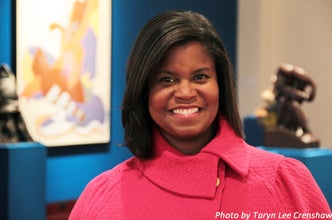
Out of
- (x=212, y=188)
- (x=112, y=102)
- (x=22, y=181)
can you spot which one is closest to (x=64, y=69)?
(x=112, y=102)

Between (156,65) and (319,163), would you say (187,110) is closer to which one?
(156,65)

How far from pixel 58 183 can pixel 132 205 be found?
3221mm

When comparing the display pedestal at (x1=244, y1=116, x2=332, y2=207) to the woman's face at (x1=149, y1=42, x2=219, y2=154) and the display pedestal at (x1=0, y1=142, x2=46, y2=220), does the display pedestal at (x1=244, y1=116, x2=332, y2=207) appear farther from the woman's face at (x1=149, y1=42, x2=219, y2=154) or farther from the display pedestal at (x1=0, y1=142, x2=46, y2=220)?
the woman's face at (x1=149, y1=42, x2=219, y2=154)

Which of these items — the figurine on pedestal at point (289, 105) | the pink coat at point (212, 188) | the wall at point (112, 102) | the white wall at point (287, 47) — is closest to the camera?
the pink coat at point (212, 188)

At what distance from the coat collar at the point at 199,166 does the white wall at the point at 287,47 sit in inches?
188

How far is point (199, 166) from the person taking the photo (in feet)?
3.96

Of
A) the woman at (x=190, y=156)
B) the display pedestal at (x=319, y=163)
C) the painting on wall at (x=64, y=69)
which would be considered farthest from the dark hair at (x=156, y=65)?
the painting on wall at (x=64, y=69)

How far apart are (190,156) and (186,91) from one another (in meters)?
0.14

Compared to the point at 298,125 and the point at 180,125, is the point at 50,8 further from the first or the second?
the point at 180,125

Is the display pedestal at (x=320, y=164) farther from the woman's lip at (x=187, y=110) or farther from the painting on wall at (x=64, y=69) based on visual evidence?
the woman's lip at (x=187, y=110)

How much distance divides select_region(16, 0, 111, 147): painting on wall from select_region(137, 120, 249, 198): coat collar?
9.58 feet

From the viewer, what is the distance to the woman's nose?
1189mm

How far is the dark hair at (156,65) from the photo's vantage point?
3.89 feet

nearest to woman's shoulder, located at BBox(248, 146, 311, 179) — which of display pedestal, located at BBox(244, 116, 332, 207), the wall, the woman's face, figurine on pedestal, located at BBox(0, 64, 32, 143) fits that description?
the woman's face
